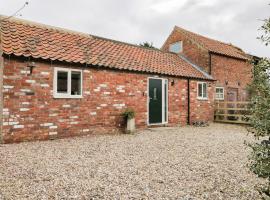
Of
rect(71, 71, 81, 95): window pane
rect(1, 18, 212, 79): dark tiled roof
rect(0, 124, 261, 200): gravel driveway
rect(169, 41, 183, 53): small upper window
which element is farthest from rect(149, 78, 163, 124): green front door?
rect(169, 41, 183, 53): small upper window

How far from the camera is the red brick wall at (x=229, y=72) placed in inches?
688

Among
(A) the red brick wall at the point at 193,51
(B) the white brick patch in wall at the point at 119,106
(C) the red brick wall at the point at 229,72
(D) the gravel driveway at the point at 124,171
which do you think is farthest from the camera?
(C) the red brick wall at the point at 229,72

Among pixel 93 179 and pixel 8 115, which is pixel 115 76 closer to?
pixel 8 115

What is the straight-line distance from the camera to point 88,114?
9.55 m

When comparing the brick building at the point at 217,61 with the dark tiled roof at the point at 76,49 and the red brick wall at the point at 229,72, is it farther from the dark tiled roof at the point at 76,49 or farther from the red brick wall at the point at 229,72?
the dark tiled roof at the point at 76,49

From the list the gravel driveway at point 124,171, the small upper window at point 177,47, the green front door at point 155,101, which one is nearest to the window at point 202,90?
the green front door at point 155,101

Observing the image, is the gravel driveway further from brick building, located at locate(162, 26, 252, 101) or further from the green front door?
brick building, located at locate(162, 26, 252, 101)

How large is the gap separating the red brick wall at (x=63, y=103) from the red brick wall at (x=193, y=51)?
7460mm

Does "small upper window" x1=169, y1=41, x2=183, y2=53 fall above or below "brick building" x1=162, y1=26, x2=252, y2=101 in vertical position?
above

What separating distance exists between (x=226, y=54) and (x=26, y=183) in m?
17.2

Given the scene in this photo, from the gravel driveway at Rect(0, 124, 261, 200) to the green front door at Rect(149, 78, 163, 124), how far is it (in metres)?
4.23

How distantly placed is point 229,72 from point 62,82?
13.7m

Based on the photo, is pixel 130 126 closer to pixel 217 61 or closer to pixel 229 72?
pixel 217 61

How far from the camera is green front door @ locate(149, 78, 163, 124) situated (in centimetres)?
1208
